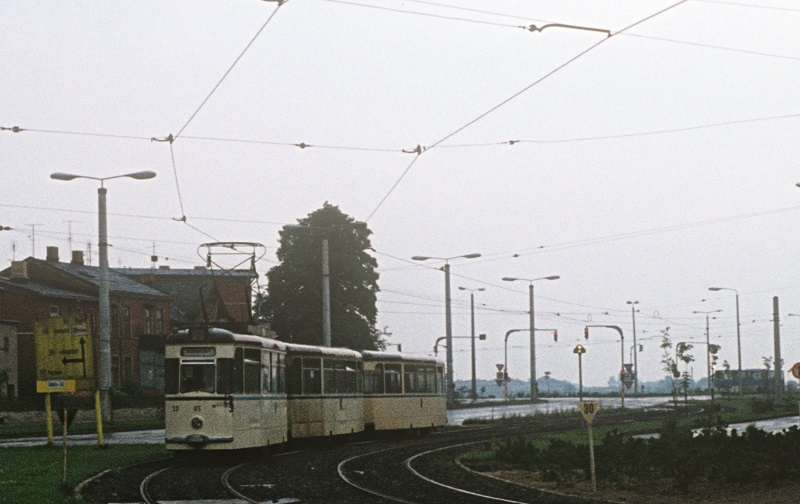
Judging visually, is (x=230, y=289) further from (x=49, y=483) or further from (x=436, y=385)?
(x=49, y=483)

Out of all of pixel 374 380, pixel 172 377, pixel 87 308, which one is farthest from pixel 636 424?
pixel 87 308

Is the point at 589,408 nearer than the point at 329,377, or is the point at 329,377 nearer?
the point at 589,408

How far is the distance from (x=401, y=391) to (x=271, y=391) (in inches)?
410

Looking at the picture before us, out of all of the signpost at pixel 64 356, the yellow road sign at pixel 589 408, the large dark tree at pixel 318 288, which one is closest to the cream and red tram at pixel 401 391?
the signpost at pixel 64 356

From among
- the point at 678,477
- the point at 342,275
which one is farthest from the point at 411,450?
the point at 342,275

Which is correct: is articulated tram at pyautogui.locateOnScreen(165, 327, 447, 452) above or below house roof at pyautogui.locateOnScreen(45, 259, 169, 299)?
below

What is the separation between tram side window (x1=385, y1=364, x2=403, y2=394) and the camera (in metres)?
35.5

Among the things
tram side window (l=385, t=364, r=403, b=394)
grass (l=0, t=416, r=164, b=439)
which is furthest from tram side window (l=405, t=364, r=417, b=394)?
grass (l=0, t=416, r=164, b=439)

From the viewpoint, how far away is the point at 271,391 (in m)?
26.3

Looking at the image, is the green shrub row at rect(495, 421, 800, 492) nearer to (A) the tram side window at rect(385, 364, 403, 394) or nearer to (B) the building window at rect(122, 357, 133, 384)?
(A) the tram side window at rect(385, 364, 403, 394)

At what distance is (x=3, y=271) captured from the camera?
8244 centimetres

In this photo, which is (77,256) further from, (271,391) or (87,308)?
(271,391)

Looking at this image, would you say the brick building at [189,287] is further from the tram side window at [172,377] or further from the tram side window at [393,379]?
the tram side window at [172,377]

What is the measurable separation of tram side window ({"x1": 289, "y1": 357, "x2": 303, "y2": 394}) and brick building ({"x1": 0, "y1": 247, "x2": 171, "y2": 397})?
40839 millimetres
